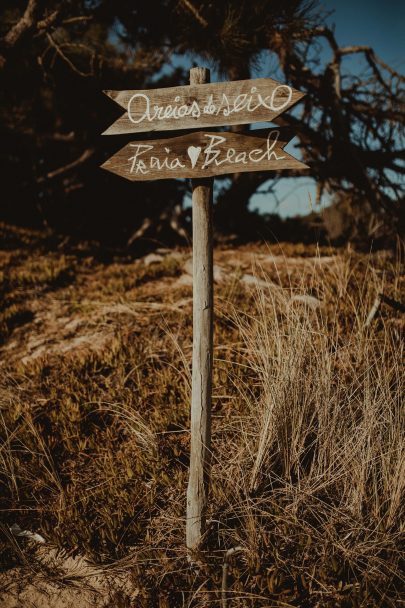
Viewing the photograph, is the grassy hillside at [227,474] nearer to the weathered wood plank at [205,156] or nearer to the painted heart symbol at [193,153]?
the weathered wood plank at [205,156]

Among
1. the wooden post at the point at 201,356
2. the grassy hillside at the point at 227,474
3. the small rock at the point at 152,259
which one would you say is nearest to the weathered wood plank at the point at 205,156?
the wooden post at the point at 201,356

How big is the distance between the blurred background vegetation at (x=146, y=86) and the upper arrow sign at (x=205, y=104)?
20 centimetres

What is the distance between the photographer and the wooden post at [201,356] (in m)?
2.05

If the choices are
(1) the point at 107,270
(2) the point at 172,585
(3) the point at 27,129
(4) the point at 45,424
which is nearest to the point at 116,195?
(3) the point at 27,129

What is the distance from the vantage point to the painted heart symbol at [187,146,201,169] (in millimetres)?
1950

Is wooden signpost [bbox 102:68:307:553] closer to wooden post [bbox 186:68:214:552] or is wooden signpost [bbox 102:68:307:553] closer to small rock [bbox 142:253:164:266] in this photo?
wooden post [bbox 186:68:214:552]

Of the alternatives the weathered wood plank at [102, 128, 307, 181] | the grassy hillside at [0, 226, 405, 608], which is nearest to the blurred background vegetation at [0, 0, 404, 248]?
the weathered wood plank at [102, 128, 307, 181]

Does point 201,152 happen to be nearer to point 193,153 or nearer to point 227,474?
point 193,153

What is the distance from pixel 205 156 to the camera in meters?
1.94

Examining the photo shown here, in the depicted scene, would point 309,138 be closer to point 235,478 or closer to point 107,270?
point 107,270

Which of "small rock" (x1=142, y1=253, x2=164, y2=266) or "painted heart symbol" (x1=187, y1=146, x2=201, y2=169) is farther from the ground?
"painted heart symbol" (x1=187, y1=146, x2=201, y2=169)

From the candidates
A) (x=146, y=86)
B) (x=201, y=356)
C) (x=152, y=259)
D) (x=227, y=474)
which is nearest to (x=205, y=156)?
(x=201, y=356)

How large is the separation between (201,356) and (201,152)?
3.58ft

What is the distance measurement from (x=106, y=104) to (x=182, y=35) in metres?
3.15
